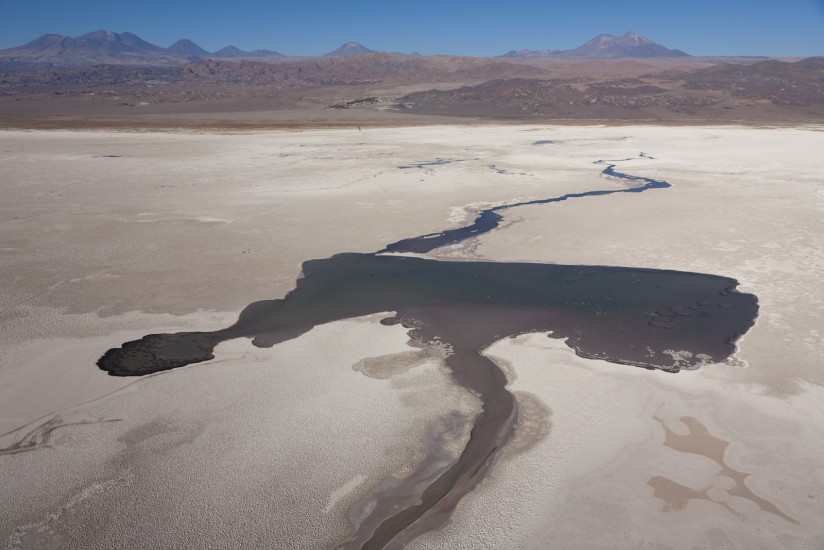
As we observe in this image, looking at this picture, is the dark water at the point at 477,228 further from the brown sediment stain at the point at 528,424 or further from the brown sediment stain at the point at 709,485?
the brown sediment stain at the point at 709,485

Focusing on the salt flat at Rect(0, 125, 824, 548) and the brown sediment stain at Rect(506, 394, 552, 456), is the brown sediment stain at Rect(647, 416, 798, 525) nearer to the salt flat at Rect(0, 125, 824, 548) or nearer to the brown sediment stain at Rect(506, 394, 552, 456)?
the salt flat at Rect(0, 125, 824, 548)

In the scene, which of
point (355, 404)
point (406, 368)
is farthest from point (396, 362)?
point (355, 404)

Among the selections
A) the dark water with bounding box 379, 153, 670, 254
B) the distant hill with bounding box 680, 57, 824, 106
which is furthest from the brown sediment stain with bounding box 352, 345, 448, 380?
the distant hill with bounding box 680, 57, 824, 106

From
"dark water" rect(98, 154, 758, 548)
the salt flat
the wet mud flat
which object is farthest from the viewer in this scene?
the wet mud flat

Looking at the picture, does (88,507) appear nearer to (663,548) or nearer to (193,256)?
(663,548)

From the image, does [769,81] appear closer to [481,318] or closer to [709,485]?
[481,318]

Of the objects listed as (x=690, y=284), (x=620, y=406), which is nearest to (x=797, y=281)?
(x=690, y=284)
